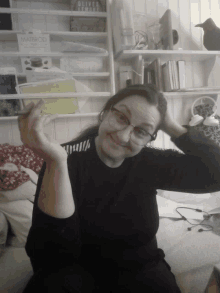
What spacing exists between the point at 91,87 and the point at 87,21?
40cm

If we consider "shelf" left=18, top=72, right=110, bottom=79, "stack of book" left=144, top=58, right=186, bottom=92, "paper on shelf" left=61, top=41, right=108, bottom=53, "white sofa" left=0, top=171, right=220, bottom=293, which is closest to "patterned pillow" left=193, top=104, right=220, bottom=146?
"stack of book" left=144, top=58, right=186, bottom=92

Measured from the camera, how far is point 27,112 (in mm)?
344

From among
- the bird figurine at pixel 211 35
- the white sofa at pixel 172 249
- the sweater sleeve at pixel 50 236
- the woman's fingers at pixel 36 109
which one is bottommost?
the white sofa at pixel 172 249

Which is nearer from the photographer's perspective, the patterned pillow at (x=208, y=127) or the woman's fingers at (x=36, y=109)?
the woman's fingers at (x=36, y=109)

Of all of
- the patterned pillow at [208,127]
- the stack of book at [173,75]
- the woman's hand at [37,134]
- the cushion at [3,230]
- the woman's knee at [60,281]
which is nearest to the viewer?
A: the woman's hand at [37,134]

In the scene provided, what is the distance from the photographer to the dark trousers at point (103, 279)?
17.3 inches

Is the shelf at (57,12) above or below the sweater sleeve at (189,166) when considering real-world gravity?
above

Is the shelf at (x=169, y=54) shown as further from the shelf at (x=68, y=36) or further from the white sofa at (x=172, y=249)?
the white sofa at (x=172, y=249)

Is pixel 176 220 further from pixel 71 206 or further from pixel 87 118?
pixel 87 118

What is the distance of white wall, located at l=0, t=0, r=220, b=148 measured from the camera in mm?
1177

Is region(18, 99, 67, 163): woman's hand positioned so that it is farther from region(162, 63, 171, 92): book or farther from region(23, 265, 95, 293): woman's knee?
region(162, 63, 171, 92): book

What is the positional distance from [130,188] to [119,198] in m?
0.05

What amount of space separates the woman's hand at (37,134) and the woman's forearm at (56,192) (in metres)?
0.02

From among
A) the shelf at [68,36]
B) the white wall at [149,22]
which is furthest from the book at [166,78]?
the shelf at [68,36]
